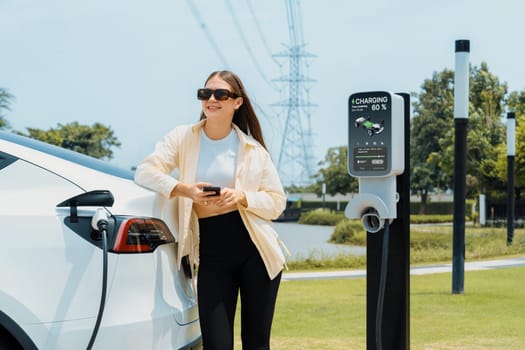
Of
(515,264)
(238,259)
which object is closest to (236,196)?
(238,259)

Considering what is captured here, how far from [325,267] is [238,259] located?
44.7ft

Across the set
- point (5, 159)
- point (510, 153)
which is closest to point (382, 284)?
point (5, 159)

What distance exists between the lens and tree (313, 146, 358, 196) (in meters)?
63.2

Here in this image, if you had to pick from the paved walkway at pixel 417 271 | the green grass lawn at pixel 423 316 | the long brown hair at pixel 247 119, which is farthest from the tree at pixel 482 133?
the long brown hair at pixel 247 119

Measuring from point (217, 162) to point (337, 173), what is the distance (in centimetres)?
6083

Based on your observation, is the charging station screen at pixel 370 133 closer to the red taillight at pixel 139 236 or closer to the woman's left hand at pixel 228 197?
the woman's left hand at pixel 228 197

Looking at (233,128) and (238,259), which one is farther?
(233,128)

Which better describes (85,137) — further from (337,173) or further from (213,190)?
(213,190)

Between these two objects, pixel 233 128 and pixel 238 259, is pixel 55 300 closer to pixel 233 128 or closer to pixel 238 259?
pixel 238 259

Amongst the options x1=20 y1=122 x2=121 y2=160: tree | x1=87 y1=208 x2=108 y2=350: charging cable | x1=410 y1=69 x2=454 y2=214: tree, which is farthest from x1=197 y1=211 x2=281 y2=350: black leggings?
x1=20 y1=122 x2=121 y2=160: tree

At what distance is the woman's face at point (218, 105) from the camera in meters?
3.73

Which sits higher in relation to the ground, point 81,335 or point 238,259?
point 238,259

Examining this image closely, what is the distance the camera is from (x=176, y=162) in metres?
3.79

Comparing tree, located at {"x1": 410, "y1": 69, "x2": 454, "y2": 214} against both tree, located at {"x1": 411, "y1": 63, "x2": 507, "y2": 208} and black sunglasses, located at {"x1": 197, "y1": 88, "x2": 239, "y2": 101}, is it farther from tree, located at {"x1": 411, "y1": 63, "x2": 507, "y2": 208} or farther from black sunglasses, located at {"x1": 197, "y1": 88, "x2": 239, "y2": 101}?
black sunglasses, located at {"x1": 197, "y1": 88, "x2": 239, "y2": 101}
